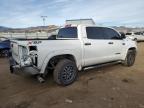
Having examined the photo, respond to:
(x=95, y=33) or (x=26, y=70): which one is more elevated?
(x=95, y=33)

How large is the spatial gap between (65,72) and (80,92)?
0.77 meters

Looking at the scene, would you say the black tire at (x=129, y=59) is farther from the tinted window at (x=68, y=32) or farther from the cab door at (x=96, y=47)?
the tinted window at (x=68, y=32)

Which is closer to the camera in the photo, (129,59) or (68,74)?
(68,74)

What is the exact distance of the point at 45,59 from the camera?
17.2ft

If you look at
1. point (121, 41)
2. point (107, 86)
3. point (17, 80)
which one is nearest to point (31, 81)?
point (17, 80)

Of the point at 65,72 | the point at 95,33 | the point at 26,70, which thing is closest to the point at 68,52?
the point at 65,72

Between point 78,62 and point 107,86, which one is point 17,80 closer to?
point 78,62

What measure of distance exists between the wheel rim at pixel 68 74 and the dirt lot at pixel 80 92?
0.24m

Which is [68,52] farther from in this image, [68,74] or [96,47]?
[96,47]

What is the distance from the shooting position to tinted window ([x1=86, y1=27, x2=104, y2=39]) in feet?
21.7

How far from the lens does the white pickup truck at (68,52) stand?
5148 mm

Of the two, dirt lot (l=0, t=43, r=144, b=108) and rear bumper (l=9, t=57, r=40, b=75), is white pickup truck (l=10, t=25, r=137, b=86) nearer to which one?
rear bumper (l=9, t=57, r=40, b=75)

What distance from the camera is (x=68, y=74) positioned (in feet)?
19.3

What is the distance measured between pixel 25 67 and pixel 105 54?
309cm
